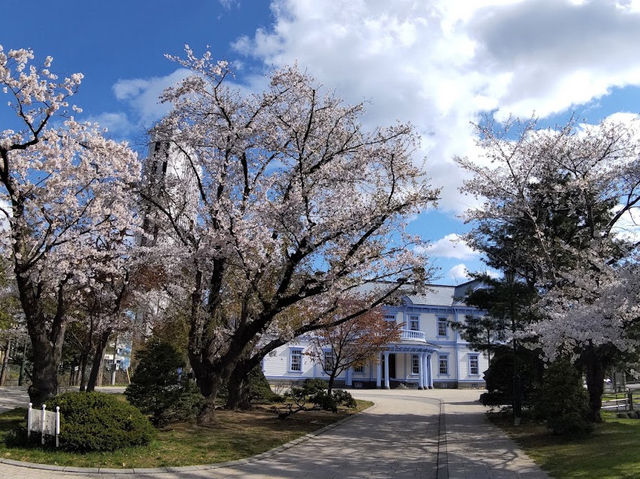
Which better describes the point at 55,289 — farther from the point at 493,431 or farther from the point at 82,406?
the point at 493,431

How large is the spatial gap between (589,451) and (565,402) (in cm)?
240

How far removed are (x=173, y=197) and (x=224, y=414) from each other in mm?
7585

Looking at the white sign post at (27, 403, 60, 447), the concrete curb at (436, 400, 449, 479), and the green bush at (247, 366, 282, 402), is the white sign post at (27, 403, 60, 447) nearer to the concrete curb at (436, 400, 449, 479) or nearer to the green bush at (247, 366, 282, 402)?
the concrete curb at (436, 400, 449, 479)

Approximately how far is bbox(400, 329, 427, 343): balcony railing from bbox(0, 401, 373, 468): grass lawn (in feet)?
96.4

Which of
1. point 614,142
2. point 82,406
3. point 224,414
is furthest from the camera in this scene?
point 224,414

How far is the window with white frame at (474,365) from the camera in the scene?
51.6 meters

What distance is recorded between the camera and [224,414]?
18.1m

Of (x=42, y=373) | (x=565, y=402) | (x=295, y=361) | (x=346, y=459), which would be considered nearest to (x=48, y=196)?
(x=42, y=373)

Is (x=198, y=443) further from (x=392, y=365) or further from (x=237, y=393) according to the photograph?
(x=392, y=365)

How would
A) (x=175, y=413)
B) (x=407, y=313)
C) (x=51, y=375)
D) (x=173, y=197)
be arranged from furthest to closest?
1. (x=407, y=313)
2. (x=173, y=197)
3. (x=175, y=413)
4. (x=51, y=375)

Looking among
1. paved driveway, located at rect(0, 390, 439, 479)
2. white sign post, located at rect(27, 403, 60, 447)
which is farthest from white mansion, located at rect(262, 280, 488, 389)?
white sign post, located at rect(27, 403, 60, 447)

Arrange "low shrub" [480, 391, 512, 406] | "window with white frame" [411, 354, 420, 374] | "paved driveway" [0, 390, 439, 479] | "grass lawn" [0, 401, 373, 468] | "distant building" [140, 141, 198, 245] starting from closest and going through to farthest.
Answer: "paved driveway" [0, 390, 439, 479] → "grass lawn" [0, 401, 373, 468] → "distant building" [140, 141, 198, 245] → "low shrub" [480, 391, 512, 406] → "window with white frame" [411, 354, 420, 374]

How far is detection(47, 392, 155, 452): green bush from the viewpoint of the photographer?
9.95m

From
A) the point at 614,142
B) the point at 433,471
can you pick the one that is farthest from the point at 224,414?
the point at 614,142
